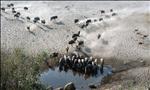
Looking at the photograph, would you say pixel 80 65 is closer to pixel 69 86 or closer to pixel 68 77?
pixel 68 77

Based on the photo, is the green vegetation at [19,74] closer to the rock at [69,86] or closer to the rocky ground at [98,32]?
the rock at [69,86]

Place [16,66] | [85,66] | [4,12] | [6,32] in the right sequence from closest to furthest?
[16,66]
[85,66]
[6,32]
[4,12]

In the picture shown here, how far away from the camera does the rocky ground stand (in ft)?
120

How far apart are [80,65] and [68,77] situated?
1.96 m

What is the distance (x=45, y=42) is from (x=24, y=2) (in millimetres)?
22752

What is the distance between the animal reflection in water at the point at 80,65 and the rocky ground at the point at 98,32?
1896mm

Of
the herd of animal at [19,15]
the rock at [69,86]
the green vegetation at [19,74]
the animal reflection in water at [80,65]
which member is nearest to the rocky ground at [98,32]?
the herd of animal at [19,15]

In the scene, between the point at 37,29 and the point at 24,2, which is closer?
the point at 37,29

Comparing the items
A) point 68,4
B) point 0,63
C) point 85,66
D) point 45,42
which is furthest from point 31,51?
point 68,4

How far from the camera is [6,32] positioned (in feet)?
154

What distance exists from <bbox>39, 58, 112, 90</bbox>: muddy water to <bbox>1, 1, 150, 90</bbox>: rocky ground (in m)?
1.38

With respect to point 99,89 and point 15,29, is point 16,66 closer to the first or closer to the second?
point 99,89

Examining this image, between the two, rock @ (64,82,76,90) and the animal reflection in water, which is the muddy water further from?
rock @ (64,82,76,90)

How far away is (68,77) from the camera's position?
35094 millimetres
